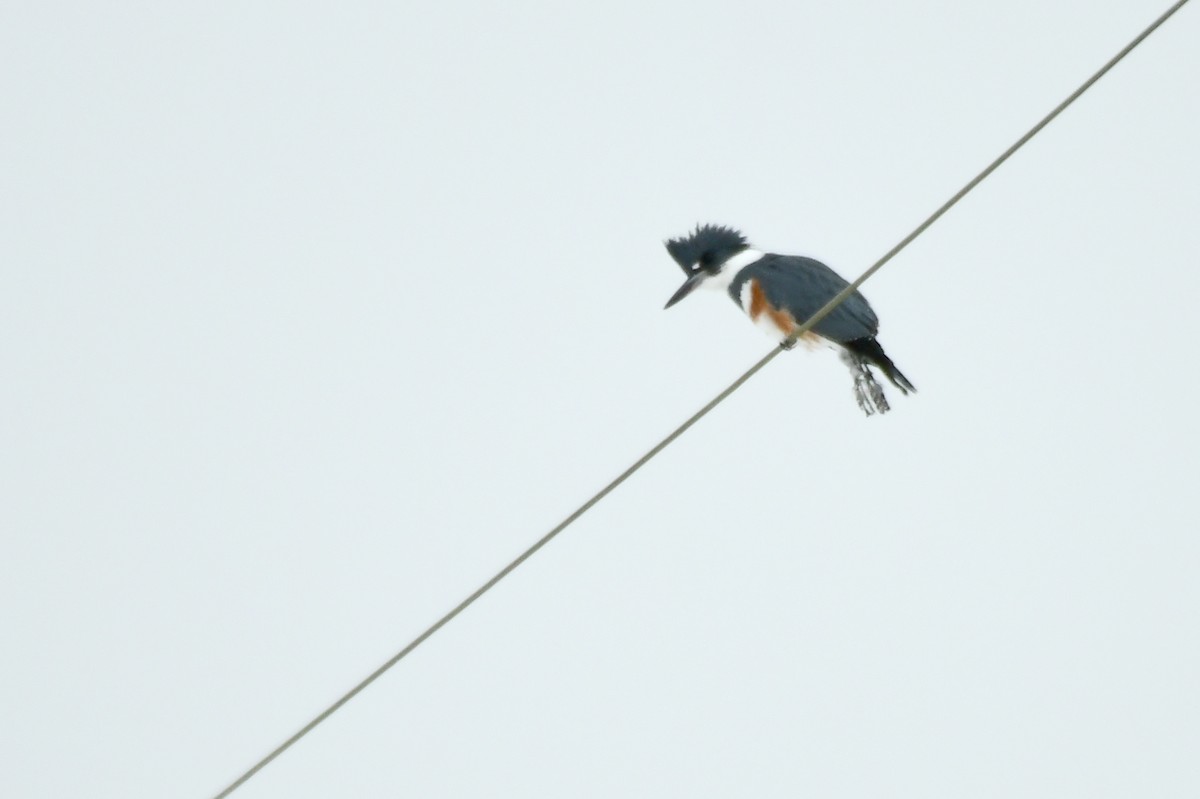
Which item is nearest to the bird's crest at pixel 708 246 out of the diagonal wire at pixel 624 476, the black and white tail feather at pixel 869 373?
the black and white tail feather at pixel 869 373

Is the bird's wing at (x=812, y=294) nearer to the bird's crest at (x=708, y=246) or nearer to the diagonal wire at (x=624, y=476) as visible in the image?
the bird's crest at (x=708, y=246)

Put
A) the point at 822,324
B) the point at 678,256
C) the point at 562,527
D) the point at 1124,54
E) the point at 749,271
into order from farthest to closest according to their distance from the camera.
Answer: the point at 678,256
the point at 749,271
the point at 822,324
the point at 562,527
the point at 1124,54

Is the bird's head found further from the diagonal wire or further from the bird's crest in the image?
the diagonal wire

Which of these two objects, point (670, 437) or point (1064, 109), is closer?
point (1064, 109)

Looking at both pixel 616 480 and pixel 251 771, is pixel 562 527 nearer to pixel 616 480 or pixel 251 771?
pixel 616 480

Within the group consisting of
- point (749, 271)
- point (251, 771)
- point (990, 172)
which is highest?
point (749, 271)

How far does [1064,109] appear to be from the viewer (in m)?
3.27

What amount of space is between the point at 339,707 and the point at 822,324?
325cm

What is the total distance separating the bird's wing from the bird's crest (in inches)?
22.5

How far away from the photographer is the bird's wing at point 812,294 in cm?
598

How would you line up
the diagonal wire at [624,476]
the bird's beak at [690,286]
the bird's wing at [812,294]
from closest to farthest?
the diagonal wire at [624,476]
the bird's wing at [812,294]
the bird's beak at [690,286]

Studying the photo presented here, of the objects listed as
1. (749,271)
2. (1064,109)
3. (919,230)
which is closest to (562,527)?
(919,230)

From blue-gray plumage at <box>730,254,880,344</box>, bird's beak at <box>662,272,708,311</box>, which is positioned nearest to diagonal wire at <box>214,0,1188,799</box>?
blue-gray plumage at <box>730,254,880,344</box>

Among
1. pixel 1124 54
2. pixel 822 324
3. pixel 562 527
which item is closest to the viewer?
pixel 1124 54
